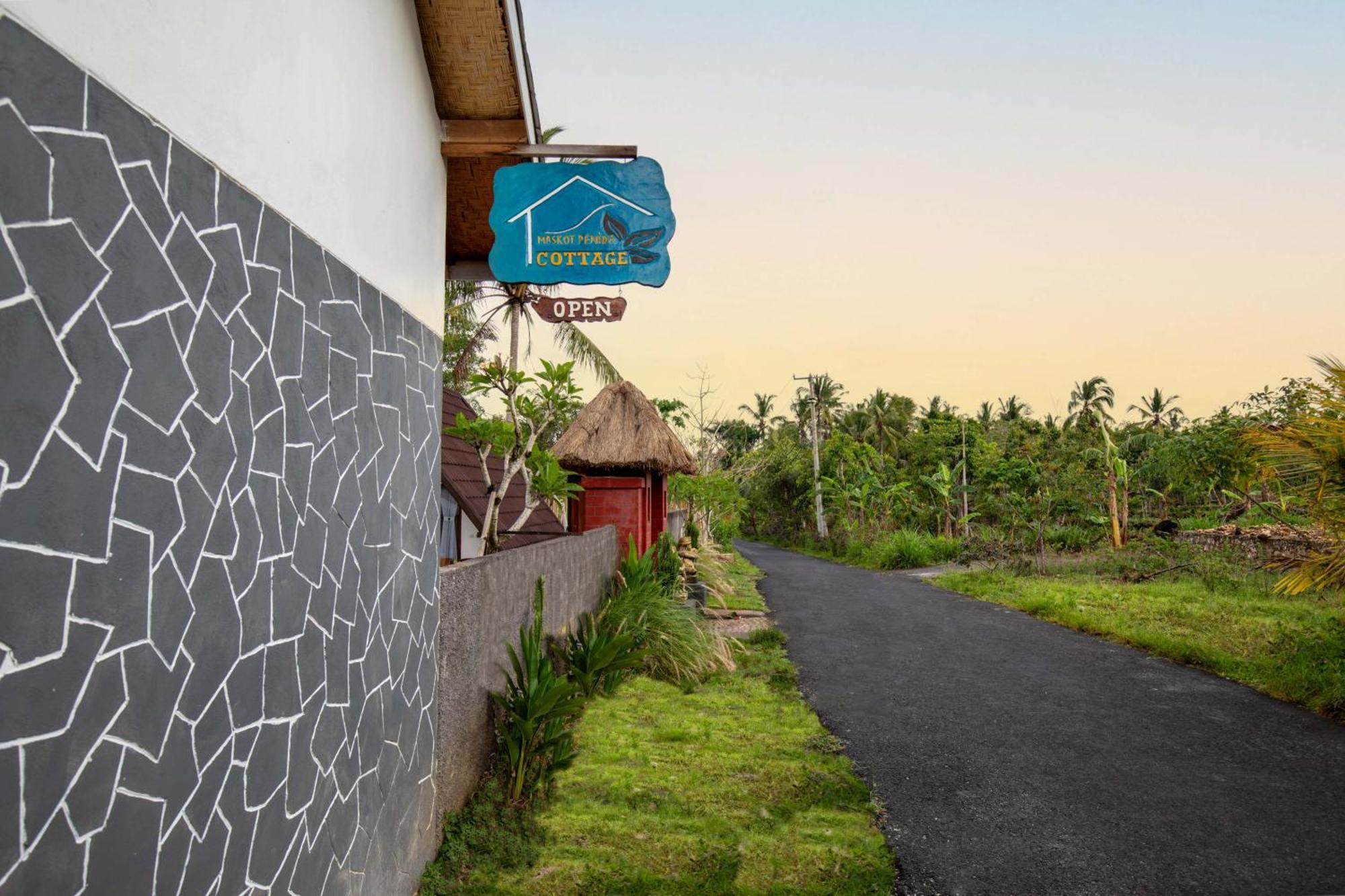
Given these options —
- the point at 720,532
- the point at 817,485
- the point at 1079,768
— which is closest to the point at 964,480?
the point at 817,485

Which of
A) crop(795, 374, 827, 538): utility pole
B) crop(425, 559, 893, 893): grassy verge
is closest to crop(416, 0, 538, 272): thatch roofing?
crop(425, 559, 893, 893): grassy verge

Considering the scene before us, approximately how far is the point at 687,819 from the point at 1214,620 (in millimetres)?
10228

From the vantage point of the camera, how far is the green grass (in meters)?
8.55

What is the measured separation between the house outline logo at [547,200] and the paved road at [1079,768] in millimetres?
3590

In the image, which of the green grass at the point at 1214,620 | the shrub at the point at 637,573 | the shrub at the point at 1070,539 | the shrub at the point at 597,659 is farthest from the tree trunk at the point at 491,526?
the shrub at the point at 1070,539

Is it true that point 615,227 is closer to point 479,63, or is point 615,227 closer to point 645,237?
point 645,237

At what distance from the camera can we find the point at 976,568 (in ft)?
69.4

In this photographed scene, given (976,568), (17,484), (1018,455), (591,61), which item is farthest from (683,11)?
(1018,455)

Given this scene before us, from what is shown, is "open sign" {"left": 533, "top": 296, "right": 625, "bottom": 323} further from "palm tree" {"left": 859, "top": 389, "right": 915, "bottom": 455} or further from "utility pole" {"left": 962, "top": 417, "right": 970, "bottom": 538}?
"palm tree" {"left": 859, "top": 389, "right": 915, "bottom": 455}

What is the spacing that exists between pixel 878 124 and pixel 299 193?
455 inches

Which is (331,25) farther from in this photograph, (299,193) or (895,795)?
(895,795)

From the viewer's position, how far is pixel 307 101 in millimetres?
2906

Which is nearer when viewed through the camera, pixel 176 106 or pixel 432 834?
pixel 176 106

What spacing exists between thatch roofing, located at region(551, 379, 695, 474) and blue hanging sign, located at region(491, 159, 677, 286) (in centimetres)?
802
